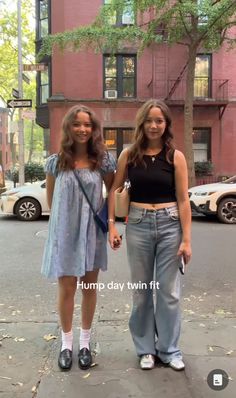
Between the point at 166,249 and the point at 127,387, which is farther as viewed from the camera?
the point at 166,249

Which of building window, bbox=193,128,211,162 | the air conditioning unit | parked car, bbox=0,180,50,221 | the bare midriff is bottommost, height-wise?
parked car, bbox=0,180,50,221

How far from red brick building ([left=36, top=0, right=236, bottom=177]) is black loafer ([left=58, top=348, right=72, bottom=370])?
17.6 meters

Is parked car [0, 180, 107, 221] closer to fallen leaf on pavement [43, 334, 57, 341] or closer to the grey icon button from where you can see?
fallen leaf on pavement [43, 334, 57, 341]

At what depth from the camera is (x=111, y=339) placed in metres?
3.90

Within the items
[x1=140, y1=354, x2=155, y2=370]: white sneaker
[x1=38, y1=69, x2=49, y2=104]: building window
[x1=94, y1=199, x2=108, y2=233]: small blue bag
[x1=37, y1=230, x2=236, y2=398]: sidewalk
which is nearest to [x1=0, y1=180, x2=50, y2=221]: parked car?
[x1=37, y1=230, x2=236, y2=398]: sidewalk

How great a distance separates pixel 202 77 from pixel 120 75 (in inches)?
143

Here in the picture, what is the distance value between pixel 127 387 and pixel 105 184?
1.41 m

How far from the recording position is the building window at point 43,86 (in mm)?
22078

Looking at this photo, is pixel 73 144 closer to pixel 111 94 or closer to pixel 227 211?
pixel 227 211

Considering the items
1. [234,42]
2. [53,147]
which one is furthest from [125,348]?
[53,147]

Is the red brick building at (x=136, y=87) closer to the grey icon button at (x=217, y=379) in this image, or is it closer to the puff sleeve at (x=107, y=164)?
the puff sleeve at (x=107, y=164)

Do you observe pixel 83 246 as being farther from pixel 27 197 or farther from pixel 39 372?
pixel 27 197

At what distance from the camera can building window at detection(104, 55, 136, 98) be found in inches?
819

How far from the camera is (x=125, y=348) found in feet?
12.1
